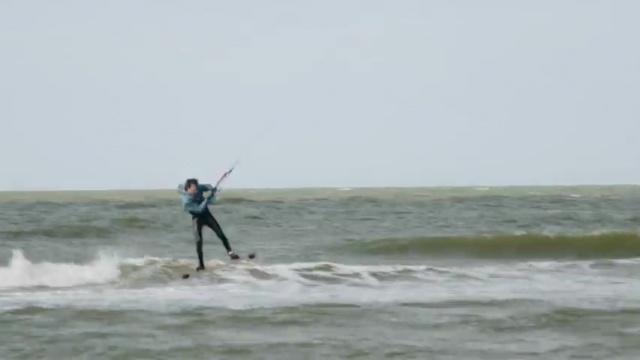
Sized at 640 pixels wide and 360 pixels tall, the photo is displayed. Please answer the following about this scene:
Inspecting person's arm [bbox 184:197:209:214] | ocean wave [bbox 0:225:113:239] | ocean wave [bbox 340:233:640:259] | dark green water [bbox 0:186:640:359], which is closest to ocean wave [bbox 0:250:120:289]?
dark green water [bbox 0:186:640:359]

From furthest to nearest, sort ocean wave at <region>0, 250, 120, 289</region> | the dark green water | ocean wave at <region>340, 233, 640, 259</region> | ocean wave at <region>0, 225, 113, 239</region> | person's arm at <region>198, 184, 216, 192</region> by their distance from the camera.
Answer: ocean wave at <region>0, 225, 113, 239</region>
ocean wave at <region>340, 233, 640, 259</region>
person's arm at <region>198, 184, 216, 192</region>
ocean wave at <region>0, 250, 120, 289</region>
the dark green water

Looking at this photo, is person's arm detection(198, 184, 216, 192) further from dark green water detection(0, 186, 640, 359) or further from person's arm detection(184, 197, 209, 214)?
dark green water detection(0, 186, 640, 359)

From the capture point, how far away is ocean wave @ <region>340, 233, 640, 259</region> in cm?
2555

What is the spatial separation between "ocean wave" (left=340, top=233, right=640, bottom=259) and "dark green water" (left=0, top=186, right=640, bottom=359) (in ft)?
0.25

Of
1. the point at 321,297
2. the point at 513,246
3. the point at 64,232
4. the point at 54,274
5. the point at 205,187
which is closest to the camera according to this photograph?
the point at 321,297

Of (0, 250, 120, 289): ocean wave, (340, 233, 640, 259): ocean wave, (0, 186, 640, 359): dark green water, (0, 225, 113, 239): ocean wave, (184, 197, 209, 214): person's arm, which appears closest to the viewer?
(0, 186, 640, 359): dark green water

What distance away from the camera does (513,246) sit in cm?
2709

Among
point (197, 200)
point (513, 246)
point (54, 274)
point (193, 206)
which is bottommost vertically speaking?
point (54, 274)

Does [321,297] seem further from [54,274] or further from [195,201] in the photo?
[54,274]

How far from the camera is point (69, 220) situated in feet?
117

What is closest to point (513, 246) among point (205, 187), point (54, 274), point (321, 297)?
point (205, 187)

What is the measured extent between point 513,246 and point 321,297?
13.8m

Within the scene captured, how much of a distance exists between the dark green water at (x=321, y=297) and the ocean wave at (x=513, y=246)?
0.25ft

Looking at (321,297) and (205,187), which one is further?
(205,187)
